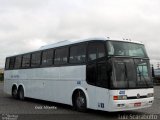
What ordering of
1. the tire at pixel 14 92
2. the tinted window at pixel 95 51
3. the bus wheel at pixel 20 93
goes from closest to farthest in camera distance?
the tinted window at pixel 95 51 < the bus wheel at pixel 20 93 < the tire at pixel 14 92

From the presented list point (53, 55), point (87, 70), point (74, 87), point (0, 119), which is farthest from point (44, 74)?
point (0, 119)

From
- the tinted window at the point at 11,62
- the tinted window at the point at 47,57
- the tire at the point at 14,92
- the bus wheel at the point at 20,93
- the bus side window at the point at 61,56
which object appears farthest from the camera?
the tinted window at the point at 11,62

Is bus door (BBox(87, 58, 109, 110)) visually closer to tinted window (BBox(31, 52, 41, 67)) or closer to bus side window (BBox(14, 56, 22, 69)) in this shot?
tinted window (BBox(31, 52, 41, 67))

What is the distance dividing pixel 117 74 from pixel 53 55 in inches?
199

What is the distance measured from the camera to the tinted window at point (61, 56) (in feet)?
48.3

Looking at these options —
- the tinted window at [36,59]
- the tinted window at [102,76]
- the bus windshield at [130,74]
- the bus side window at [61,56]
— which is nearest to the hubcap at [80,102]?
the tinted window at [102,76]

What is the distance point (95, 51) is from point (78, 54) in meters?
1.33

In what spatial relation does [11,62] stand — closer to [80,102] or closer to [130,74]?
[80,102]

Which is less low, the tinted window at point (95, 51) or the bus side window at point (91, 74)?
the tinted window at point (95, 51)

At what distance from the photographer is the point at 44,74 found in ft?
54.5

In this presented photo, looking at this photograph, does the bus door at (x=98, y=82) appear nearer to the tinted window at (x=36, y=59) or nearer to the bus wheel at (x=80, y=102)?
the bus wheel at (x=80, y=102)

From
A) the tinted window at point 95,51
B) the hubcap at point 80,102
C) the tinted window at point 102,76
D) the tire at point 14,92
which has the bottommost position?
the hubcap at point 80,102

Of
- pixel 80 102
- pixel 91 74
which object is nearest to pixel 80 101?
pixel 80 102

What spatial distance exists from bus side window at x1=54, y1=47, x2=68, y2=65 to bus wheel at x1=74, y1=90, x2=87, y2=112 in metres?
1.86
